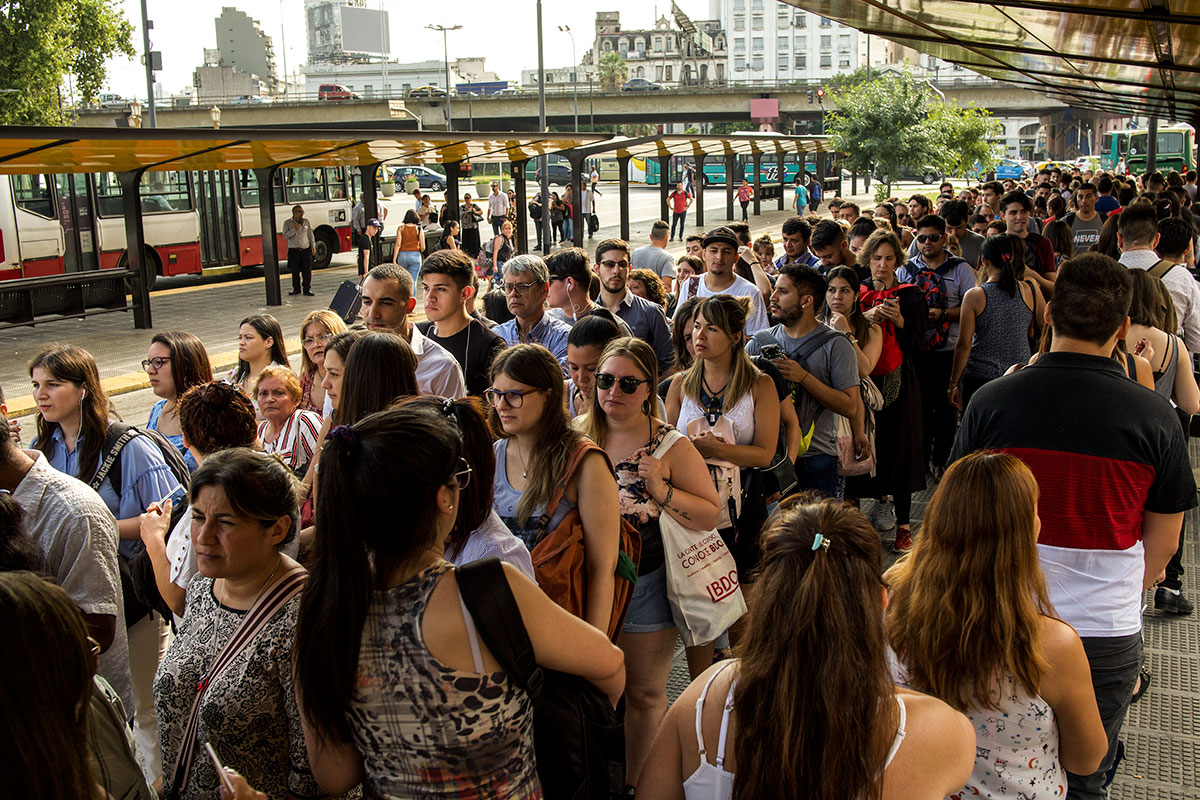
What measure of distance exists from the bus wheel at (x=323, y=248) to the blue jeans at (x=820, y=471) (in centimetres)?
2238

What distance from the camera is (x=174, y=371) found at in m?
4.61

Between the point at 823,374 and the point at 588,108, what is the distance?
2995 inches

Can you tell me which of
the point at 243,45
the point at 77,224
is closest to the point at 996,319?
the point at 77,224

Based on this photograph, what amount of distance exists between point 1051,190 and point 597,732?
19.6 metres

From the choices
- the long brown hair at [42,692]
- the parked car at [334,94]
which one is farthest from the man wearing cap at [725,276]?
the parked car at [334,94]

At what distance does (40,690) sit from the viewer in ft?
5.44

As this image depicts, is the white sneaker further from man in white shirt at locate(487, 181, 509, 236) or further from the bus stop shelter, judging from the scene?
man in white shirt at locate(487, 181, 509, 236)

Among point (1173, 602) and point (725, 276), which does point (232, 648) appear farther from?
point (725, 276)

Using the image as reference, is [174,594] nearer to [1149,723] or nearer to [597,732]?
[597,732]

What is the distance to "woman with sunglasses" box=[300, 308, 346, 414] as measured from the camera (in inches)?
208

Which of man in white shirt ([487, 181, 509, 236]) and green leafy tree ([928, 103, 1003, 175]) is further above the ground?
green leafy tree ([928, 103, 1003, 175])

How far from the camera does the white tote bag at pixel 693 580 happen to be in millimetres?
3580

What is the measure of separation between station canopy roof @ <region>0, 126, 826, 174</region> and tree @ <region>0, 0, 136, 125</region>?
89.3 feet

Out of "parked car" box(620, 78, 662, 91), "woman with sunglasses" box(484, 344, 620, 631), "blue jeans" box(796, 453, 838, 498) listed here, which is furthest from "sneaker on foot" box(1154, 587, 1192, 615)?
"parked car" box(620, 78, 662, 91)
